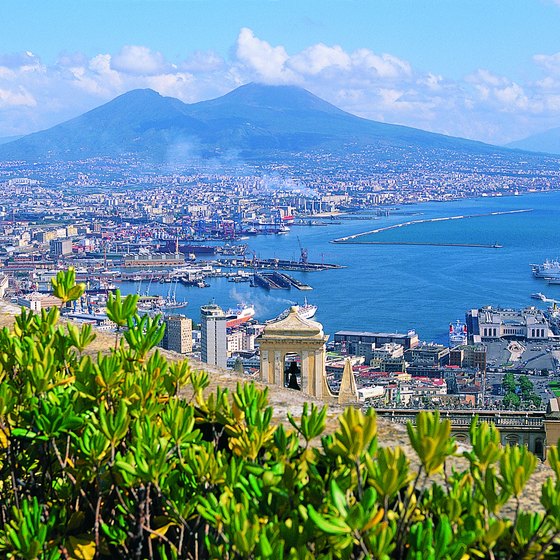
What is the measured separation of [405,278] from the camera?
3550 centimetres

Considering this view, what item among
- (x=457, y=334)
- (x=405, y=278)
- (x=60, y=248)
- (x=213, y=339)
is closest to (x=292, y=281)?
(x=405, y=278)

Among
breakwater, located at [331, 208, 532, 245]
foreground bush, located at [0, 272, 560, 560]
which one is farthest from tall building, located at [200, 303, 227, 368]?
breakwater, located at [331, 208, 532, 245]

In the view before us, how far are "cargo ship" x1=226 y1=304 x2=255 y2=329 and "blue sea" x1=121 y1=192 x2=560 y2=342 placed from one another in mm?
512

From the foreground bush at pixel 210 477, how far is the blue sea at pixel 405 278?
25.1 meters

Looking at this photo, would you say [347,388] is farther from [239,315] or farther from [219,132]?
[219,132]

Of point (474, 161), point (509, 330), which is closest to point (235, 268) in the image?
point (509, 330)

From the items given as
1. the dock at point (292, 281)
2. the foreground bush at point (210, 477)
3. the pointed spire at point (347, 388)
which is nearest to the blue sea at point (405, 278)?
the dock at point (292, 281)

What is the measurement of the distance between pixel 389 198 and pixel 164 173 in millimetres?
32869

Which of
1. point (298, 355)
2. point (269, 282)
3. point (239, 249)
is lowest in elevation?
point (269, 282)

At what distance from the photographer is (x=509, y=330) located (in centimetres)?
2734

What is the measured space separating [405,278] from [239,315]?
8.32 m

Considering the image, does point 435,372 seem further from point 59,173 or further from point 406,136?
point 406,136

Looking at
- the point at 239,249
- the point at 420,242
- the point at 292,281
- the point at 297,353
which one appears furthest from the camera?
the point at 420,242

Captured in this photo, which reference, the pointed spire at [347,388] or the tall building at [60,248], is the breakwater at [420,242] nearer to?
the tall building at [60,248]
